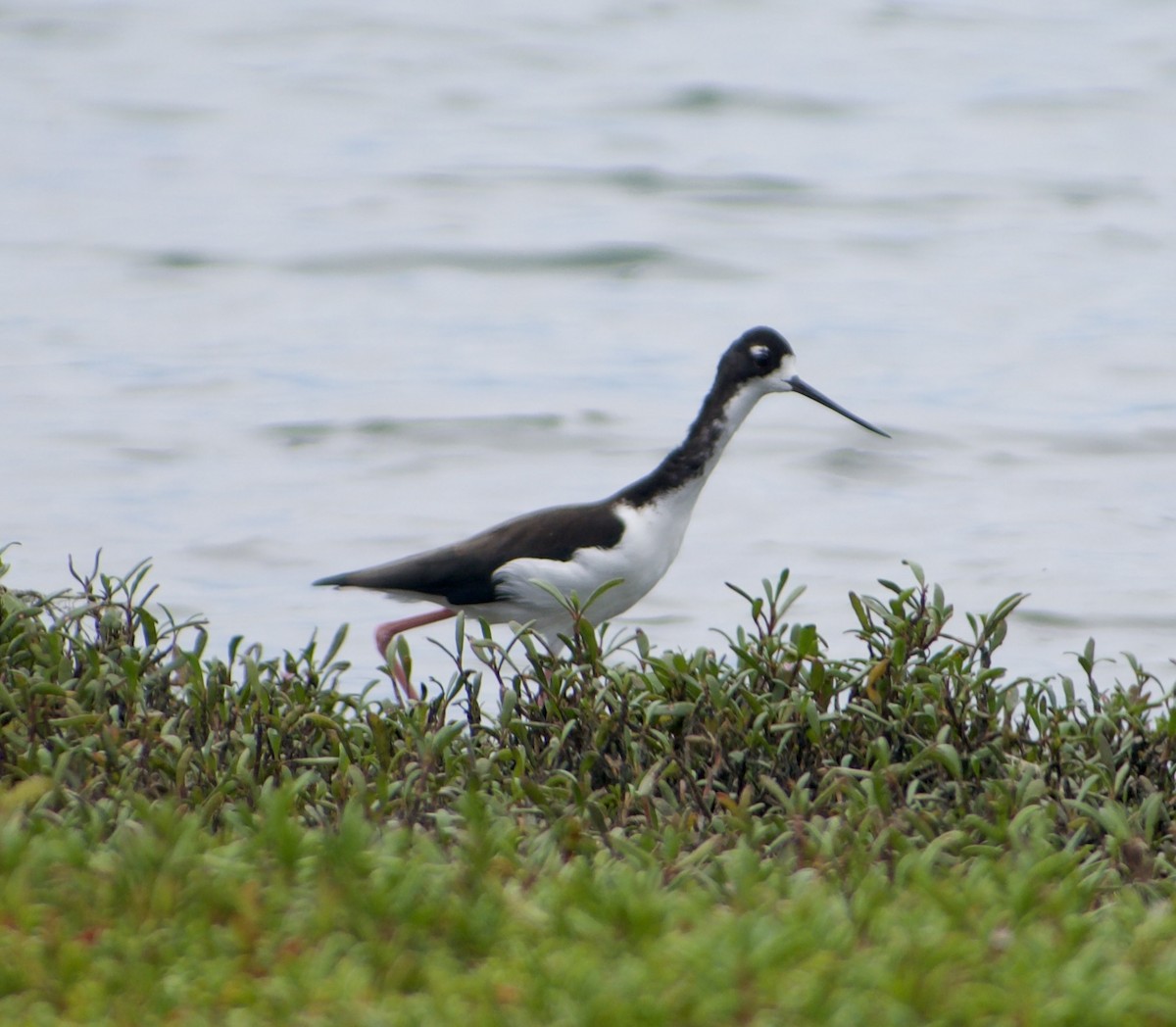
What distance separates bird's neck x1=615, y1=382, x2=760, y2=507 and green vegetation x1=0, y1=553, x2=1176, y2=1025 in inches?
85.1

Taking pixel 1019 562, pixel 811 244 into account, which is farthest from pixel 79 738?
pixel 811 244

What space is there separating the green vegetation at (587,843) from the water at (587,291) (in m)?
3.97

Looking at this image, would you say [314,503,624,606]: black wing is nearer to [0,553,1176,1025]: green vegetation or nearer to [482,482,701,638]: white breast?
[482,482,701,638]: white breast

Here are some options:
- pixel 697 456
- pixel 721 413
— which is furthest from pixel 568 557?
pixel 721 413

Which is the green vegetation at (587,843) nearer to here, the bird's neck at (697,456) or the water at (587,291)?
the bird's neck at (697,456)

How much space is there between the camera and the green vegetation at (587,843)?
3.74 metres

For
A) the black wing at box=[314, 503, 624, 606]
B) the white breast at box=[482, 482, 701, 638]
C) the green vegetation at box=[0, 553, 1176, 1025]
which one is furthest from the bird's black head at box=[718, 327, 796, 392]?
the green vegetation at box=[0, 553, 1176, 1025]

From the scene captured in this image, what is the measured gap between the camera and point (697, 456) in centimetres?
830

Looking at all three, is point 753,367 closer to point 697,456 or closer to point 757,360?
point 757,360

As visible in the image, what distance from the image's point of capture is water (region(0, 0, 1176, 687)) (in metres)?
11.9

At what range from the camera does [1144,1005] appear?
12.0ft

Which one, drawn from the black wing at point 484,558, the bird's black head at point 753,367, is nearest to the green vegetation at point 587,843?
the black wing at point 484,558

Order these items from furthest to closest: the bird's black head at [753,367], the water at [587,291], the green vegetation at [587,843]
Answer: the water at [587,291] < the bird's black head at [753,367] < the green vegetation at [587,843]

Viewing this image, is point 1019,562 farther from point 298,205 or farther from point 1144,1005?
point 298,205
